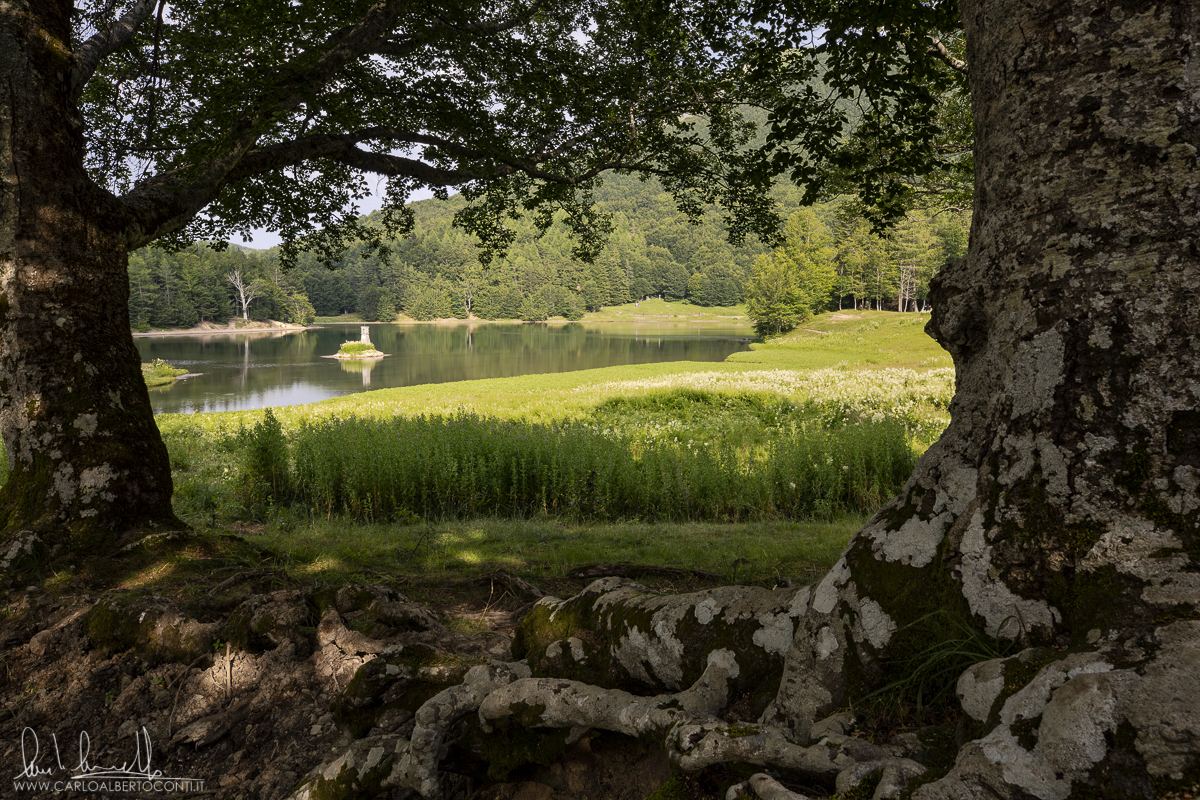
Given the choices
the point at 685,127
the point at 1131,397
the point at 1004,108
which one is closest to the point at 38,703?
the point at 1131,397

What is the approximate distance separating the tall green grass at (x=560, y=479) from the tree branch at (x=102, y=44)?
17.5 feet

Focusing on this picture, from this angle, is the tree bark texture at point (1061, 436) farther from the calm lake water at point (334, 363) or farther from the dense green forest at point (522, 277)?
the dense green forest at point (522, 277)

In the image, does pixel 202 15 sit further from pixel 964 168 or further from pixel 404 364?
pixel 404 364

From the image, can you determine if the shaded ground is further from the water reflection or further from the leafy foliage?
the water reflection

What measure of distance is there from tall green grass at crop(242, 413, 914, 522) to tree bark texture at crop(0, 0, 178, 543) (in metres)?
3.76

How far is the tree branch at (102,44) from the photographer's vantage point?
5.78 metres

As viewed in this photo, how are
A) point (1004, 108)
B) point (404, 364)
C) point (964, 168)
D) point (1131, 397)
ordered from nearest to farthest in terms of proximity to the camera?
point (1131, 397), point (1004, 108), point (964, 168), point (404, 364)

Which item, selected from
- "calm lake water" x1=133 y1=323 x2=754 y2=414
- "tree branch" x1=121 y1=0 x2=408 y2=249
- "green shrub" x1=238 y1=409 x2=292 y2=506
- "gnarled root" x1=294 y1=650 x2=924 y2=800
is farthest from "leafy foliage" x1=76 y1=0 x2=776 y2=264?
"calm lake water" x1=133 y1=323 x2=754 y2=414

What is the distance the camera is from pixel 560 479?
32.8 feet

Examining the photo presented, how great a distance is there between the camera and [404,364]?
2148 inches

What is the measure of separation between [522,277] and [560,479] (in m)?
152

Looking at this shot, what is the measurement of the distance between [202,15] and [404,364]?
48.4m

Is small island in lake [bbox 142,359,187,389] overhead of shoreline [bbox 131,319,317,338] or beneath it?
beneath

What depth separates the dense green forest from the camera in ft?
254
